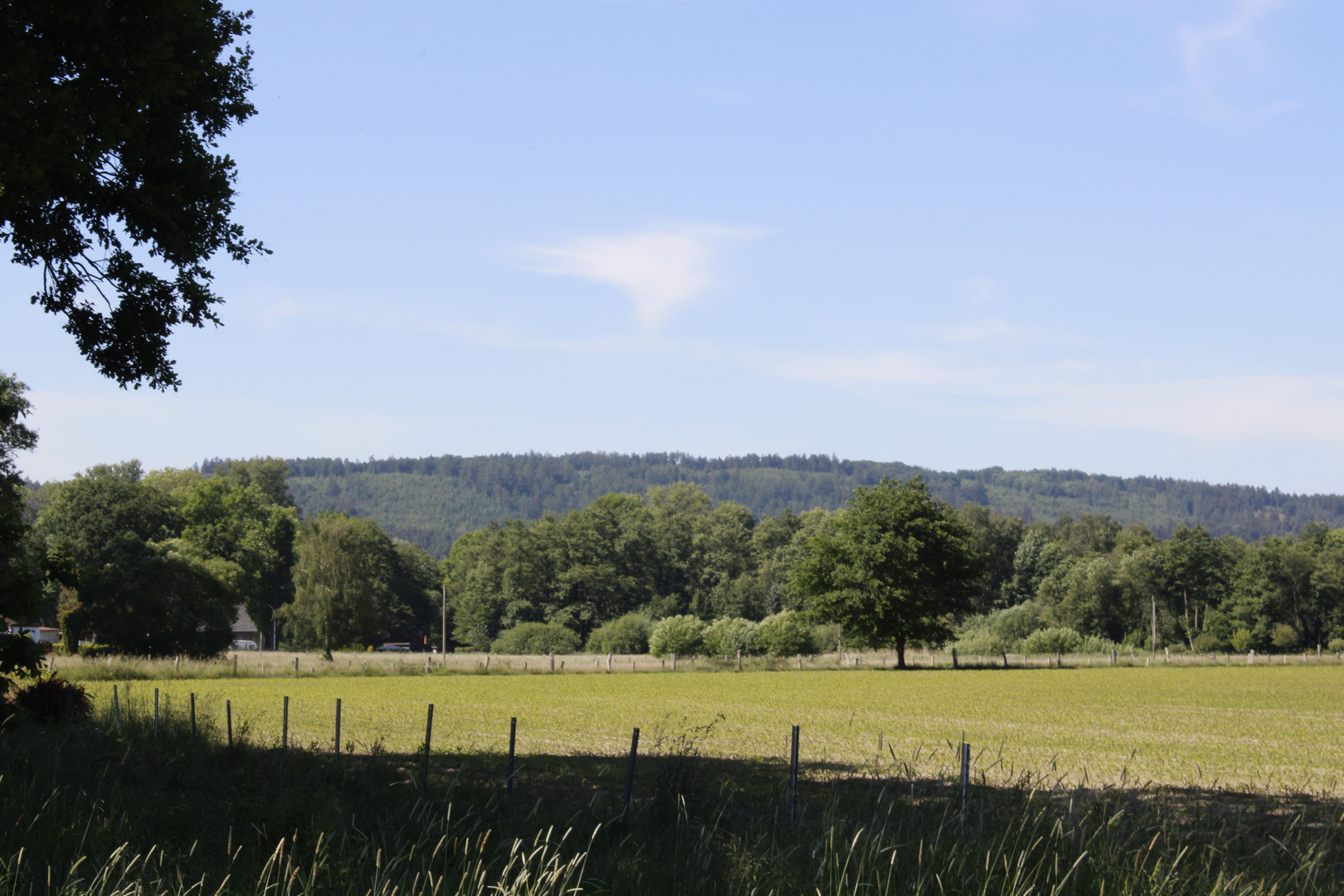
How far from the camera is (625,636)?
303 ft

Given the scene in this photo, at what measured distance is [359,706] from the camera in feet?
109

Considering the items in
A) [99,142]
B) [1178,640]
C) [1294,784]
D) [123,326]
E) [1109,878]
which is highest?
[99,142]

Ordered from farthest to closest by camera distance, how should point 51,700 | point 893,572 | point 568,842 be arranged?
point 893,572 < point 51,700 < point 568,842

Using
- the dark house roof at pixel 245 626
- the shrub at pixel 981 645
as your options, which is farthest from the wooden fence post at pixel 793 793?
the dark house roof at pixel 245 626

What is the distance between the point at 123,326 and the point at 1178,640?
10138 centimetres

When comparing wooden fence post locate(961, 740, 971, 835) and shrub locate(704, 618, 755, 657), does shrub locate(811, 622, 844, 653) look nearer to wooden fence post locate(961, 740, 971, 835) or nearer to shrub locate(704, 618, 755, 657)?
shrub locate(704, 618, 755, 657)

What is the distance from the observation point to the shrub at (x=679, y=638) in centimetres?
7400

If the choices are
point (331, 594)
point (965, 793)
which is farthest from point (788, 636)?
point (965, 793)

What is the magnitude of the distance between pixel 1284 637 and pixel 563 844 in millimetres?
100365

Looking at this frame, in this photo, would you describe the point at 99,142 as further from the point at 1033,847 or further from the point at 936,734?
the point at 936,734

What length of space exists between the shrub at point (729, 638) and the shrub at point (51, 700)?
57.2m

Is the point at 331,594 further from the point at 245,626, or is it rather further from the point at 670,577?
the point at 670,577

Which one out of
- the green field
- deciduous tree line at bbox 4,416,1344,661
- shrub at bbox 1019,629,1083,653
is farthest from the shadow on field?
shrub at bbox 1019,629,1083,653

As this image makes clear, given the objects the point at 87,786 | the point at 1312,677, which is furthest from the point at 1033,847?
the point at 1312,677
